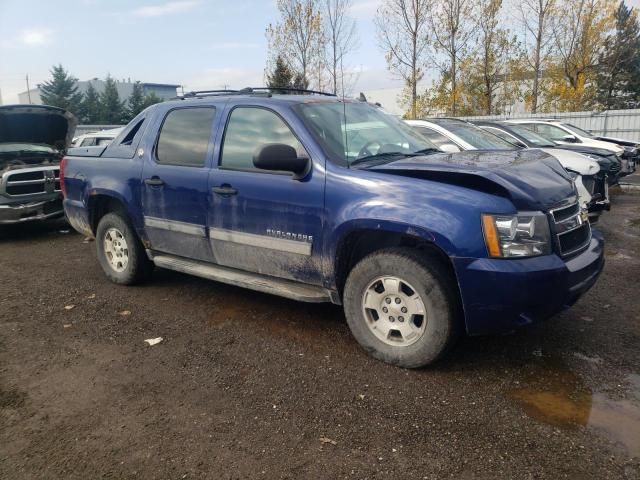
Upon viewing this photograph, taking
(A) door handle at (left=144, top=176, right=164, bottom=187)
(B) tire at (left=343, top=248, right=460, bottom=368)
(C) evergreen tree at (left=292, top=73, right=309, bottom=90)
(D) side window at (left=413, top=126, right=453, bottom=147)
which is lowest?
(B) tire at (left=343, top=248, right=460, bottom=368)

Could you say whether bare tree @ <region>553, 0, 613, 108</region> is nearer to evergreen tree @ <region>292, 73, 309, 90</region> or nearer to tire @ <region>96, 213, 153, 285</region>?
evergreen tree @ <region>292, 73, 309, 90</region>

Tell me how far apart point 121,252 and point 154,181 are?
3.82 ft

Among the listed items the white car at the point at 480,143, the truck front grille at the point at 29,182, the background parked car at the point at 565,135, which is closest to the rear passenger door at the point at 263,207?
the white car at the point at 480,143

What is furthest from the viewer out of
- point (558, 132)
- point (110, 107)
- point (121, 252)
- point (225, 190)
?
point (110, 107)

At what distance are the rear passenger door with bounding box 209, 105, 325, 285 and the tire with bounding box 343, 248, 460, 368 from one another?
41cm

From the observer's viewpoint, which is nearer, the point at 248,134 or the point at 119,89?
the point at 248,134

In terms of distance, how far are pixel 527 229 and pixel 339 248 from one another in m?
1.26

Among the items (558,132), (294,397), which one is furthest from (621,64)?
(294,397)

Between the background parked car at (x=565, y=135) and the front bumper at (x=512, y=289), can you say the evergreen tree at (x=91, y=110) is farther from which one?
the front bumper at (x=512, y=289)

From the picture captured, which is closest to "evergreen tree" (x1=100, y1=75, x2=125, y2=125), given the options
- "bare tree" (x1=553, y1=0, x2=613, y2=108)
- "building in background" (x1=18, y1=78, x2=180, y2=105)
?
"building in background" (x1=18, y1=78, x2=180, y2=105)

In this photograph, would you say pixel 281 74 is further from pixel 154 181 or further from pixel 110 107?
pixel 110 107

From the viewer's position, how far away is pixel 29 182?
27.0 feet

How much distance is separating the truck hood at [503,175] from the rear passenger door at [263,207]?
0.61m

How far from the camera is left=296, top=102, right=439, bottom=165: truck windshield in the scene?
3.93 meters
